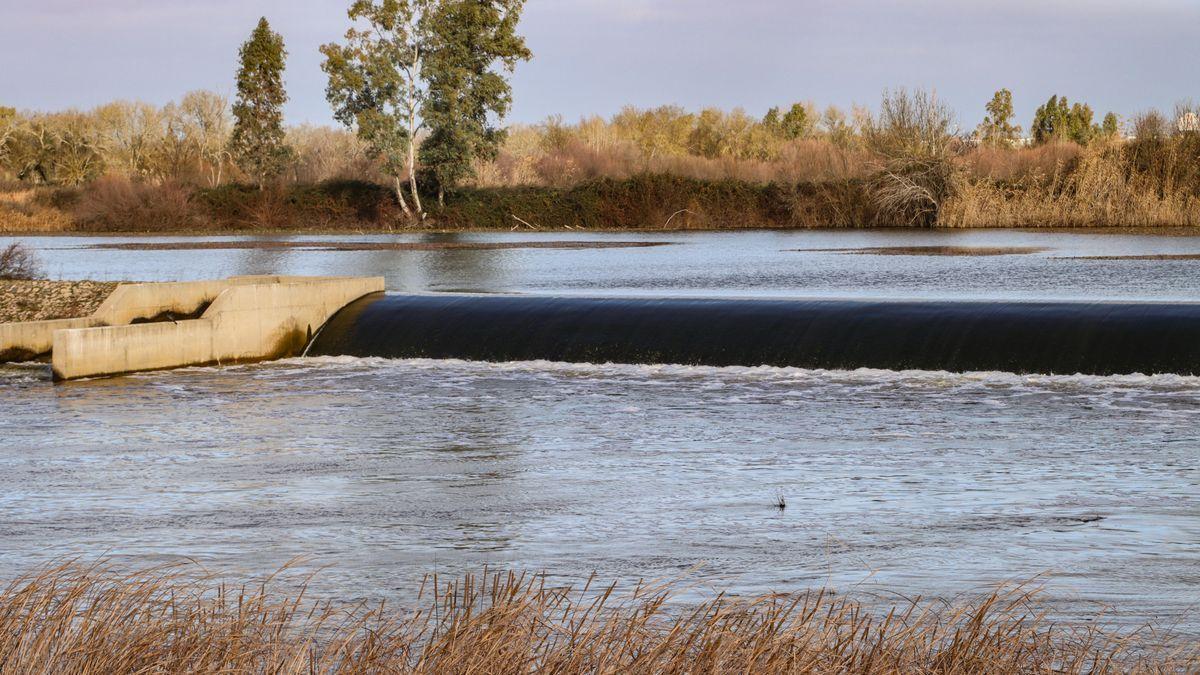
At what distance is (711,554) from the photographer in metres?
7.34

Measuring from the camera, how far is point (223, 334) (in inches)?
642

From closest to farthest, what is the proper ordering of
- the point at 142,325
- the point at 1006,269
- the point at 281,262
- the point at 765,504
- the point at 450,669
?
1. the point at 450,669
2. the point at 765,504
3. the point at 142,325
4. the point at 1006,269
5. the point at 281,262

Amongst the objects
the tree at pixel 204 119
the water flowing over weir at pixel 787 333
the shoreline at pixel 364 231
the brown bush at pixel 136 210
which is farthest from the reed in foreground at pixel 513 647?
the tree at pixel 204 119

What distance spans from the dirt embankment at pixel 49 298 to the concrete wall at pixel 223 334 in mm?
2794

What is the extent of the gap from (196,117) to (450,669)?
7772cm

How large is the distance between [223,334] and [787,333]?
20.4 feet

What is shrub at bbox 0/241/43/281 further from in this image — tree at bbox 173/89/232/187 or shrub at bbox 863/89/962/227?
tree at bbox 173/89/232/187

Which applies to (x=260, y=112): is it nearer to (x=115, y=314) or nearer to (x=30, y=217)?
(x=30, y=217)

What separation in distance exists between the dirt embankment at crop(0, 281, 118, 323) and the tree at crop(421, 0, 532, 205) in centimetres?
2596

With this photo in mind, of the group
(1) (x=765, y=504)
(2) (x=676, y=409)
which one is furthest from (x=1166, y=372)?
(1) (x=765, y=504)

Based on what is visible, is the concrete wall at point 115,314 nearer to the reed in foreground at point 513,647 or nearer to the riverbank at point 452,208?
the reed in foreground at point 513,647

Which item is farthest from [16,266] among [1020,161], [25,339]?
[1020,161]

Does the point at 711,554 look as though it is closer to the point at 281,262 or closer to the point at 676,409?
the point at 676,409

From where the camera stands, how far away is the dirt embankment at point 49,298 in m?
19.4
